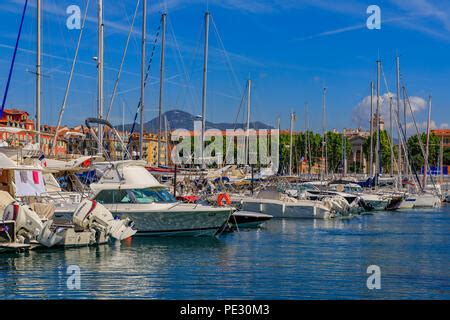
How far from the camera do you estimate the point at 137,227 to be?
3381cm

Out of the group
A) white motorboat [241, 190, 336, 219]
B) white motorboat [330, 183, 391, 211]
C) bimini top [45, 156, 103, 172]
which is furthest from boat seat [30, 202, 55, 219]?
white motorboat [330, 183, 391, 211]

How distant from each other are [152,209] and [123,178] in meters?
2.39

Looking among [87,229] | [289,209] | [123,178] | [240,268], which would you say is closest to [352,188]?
[289,209]

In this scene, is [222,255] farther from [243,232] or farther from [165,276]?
[243,232]

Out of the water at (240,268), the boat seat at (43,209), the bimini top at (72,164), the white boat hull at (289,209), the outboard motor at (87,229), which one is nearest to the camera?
the water at (240,268)

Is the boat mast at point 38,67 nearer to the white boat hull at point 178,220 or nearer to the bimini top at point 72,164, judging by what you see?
the bimini top at point 72,164

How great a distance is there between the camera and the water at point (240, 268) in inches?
808

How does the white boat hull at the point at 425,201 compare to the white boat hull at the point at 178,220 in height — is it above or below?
below

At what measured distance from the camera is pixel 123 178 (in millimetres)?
34875

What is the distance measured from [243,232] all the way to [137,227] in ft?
26.6

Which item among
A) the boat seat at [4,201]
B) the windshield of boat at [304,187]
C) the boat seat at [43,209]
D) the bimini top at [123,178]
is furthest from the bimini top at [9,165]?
the windshield of boat at [304,187]
